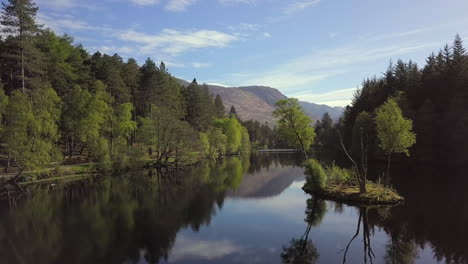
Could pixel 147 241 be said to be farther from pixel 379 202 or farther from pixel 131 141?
pixel 131 141

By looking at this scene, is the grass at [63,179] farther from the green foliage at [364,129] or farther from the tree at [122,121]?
the green foliage at [364,129]

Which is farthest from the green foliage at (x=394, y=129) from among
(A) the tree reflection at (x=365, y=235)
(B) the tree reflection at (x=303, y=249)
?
(B) the tree reflection at (x=303, y=249)

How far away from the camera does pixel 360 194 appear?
32.7m

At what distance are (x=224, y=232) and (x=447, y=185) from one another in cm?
3082

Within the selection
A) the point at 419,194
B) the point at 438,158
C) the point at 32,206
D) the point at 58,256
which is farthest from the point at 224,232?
the point at 438,158

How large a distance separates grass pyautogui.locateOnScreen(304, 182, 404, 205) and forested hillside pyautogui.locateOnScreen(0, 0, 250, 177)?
37.8 m

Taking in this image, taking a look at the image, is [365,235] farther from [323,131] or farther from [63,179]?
[323,131]

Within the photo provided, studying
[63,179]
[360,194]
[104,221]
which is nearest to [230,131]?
[63,179]

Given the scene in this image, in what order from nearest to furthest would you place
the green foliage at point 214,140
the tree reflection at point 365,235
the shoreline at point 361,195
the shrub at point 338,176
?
the tree reflection at point 365,235, the shoreline at point 361,195, the shrub at point 338,176, the green foliage at point 214,140

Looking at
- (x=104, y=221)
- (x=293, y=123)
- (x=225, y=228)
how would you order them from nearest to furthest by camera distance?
(x=225, y=228) → (x=104, y=221) → (x=293, y=123)

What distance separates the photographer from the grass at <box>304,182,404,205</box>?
31203 millimetres

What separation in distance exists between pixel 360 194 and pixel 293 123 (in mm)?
12094

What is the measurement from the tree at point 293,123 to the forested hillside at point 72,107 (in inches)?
1265

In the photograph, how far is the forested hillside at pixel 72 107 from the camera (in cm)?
4612
